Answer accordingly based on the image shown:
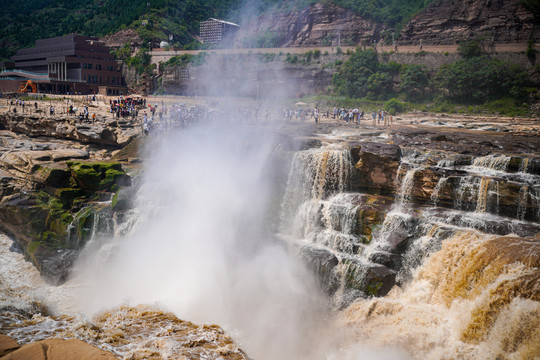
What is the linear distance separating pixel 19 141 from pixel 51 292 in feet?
33.3

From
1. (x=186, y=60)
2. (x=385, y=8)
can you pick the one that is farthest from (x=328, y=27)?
(x=186, y=60)

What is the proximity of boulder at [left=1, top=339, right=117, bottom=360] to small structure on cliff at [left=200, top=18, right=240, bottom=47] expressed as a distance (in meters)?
Answer: 22.5

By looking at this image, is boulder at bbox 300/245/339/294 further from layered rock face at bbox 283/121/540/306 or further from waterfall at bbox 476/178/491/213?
waterfall at bbox 476/178/491/213

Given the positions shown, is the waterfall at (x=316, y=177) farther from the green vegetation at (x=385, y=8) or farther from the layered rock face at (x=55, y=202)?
the green vegetation at (x=385, y=8)

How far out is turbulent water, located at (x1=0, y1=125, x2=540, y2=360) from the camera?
568cm

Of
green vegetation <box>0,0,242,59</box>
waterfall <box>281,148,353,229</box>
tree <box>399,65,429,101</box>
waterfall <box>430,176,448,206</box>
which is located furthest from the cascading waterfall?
green vegetation <box>0,0,242,59</box>

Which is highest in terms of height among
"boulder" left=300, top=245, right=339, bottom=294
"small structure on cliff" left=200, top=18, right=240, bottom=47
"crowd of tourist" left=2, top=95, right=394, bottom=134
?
"small structure on cliff" left=200, top=18, right=240, bottom=47

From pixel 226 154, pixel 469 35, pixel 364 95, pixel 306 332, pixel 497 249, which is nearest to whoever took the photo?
pixel 497 249

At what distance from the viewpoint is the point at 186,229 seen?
10.4 metres

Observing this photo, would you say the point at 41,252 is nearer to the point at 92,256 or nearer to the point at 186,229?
the point at 92,256

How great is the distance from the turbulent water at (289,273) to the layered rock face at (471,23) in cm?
2185

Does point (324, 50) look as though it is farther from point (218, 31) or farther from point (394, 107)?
point (394, 107)

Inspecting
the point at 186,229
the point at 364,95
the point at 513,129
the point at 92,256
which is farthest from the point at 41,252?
the point at 364,95

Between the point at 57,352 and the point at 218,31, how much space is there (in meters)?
25.5
